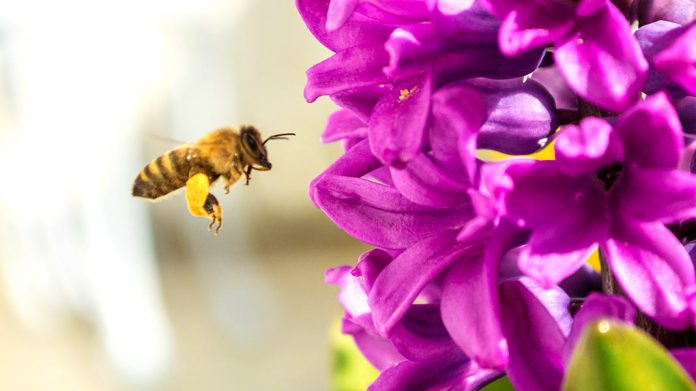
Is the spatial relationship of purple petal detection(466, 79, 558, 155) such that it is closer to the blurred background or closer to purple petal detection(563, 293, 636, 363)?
purple petal detection(563, 293, 636, 363)

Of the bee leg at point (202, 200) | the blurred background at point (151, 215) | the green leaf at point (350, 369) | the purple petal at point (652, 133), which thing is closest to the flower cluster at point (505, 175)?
the purple petal at point (652, 133)

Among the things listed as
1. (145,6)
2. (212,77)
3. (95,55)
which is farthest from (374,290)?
(212,77)

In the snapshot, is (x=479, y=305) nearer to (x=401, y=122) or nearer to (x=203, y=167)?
(x=401, y=122)

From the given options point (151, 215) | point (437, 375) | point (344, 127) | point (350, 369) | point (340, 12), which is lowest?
point (151, 215)

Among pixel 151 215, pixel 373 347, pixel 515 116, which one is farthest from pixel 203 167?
pixel 151 215

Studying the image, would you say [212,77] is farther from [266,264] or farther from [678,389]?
[678,389]

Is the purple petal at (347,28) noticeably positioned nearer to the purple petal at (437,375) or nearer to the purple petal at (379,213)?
the purple petal at (379,213)
